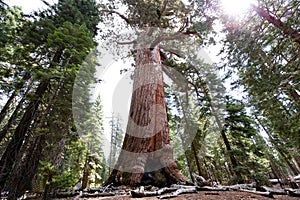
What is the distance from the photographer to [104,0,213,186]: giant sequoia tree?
4.19 m

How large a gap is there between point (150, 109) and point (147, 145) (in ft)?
3.59

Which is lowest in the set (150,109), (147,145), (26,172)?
(26,172)

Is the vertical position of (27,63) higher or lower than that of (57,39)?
lower

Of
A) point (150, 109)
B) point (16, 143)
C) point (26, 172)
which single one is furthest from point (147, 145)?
point (16, 143)

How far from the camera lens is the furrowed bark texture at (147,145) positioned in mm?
4109

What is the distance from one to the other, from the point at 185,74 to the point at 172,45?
1.63 m

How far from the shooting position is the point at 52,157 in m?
3.78

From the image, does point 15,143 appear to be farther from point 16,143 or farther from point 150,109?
point 150,109

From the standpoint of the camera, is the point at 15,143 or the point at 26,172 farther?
the point at 15,143

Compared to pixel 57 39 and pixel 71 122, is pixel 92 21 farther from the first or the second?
pixel 71 122

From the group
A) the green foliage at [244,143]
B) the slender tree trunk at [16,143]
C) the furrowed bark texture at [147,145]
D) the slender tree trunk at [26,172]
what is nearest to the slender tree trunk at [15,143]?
the slender tree trunk at [16,143]

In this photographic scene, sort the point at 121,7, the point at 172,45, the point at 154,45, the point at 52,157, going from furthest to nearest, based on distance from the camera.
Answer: the point at 172,45
the point at 121,7
the point at 154,45
the point at 52,157

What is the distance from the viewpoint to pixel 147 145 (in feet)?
14.6

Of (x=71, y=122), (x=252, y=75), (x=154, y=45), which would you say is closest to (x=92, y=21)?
(x=154, y=45)
